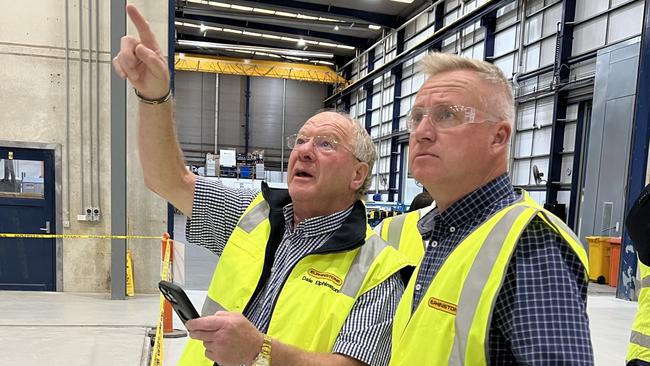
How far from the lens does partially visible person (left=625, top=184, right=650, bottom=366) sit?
1785mm

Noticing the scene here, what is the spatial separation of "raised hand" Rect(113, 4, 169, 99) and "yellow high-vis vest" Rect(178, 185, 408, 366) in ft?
1.95

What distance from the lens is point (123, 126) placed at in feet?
21.7

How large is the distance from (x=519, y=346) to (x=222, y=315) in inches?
28.4

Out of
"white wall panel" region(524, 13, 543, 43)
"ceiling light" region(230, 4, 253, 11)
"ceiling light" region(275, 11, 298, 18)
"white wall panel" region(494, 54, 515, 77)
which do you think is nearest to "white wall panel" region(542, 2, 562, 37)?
"white wall panel" region(524, 13, 543, 43)

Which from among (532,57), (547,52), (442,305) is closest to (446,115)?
(442,305)

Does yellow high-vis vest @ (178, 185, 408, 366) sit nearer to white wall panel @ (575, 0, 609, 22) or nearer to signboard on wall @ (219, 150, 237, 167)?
white wall panel @ (575, 0, 609, 22)

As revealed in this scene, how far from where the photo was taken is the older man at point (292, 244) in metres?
1.38

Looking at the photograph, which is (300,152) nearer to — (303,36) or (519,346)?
(519,346)

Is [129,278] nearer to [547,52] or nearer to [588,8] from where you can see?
[547,52]

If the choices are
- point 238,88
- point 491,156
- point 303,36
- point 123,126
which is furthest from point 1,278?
point 238,88

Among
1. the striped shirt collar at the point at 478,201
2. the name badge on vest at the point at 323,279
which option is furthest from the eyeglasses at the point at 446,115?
the name badge on vest at the point at 323,279

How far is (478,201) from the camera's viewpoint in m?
1.23

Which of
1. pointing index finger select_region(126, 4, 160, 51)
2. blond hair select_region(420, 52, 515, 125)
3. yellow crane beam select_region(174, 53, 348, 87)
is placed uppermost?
yellow crane beam select_region(174, 53, 348, 87)

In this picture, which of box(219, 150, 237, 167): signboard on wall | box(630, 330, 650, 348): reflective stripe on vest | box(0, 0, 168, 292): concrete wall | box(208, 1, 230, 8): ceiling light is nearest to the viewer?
box(630, 330, 650, 348): reflective stripe on vest
